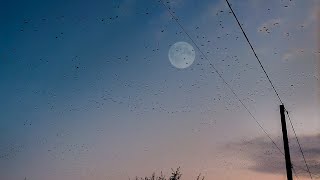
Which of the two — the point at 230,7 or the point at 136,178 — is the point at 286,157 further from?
the point at 136,178

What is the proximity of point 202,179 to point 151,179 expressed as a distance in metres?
5.77

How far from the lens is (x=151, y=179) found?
3100 cm

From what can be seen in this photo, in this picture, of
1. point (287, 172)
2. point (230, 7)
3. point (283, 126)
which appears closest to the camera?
point (230, 7)

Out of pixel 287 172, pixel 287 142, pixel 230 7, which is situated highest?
pixel 230 7

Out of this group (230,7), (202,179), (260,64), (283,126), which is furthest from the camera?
(202,179)

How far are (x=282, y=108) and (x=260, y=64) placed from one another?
205 inches

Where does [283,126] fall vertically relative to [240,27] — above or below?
below

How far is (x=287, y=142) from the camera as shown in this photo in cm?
1543

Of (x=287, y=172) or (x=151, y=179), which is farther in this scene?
(x=151, y=179)

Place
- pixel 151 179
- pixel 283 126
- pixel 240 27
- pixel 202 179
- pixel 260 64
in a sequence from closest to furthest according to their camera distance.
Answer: pixel 240 27 → pixel 260 64 → pixel 283 126 → pixel 202 179 → pixel 151 179

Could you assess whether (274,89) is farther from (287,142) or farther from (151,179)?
(151,179)

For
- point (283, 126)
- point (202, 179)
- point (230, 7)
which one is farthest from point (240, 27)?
point (202, 179)

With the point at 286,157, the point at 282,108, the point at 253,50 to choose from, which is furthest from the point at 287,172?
the point at 253,50

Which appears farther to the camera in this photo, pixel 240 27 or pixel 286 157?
pixel 286 157
